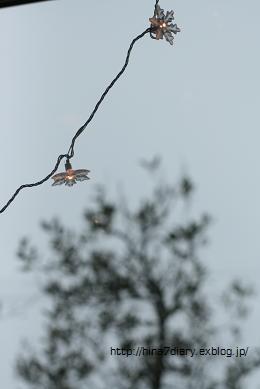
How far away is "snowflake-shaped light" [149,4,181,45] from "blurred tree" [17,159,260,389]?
0.31 metres

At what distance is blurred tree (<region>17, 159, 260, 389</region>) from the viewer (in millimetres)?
1338

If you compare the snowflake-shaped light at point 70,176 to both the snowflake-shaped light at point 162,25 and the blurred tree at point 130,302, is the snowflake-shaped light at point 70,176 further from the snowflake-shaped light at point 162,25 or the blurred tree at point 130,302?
the snowflake-shaped light at point 162,25

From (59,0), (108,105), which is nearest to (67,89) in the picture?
(108,105)

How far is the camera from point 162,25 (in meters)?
1.41

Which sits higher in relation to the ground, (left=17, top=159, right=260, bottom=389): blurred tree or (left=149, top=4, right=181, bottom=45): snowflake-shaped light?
(left=149, top=4, right=181, bottom=45): snowflake-shaped light

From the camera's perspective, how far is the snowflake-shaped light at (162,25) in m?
1.41

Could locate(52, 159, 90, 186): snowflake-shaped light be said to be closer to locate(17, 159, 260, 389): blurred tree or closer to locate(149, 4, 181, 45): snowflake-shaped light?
locate(17, 159, 260, 389): blurred tree

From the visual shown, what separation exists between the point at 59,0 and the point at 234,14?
1.64ft

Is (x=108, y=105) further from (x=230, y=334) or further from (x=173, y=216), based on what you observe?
(x=230, y=334)

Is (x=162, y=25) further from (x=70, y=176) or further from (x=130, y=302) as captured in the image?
(x=130, y=302)

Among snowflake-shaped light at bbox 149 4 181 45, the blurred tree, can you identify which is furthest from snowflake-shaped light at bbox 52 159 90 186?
snowflake-shaped light at bbox 149 4 181 45

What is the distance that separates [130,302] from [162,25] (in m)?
0.63

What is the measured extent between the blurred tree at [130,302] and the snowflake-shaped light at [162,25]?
0.31m

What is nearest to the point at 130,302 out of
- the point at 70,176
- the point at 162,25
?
the point at 70,176
